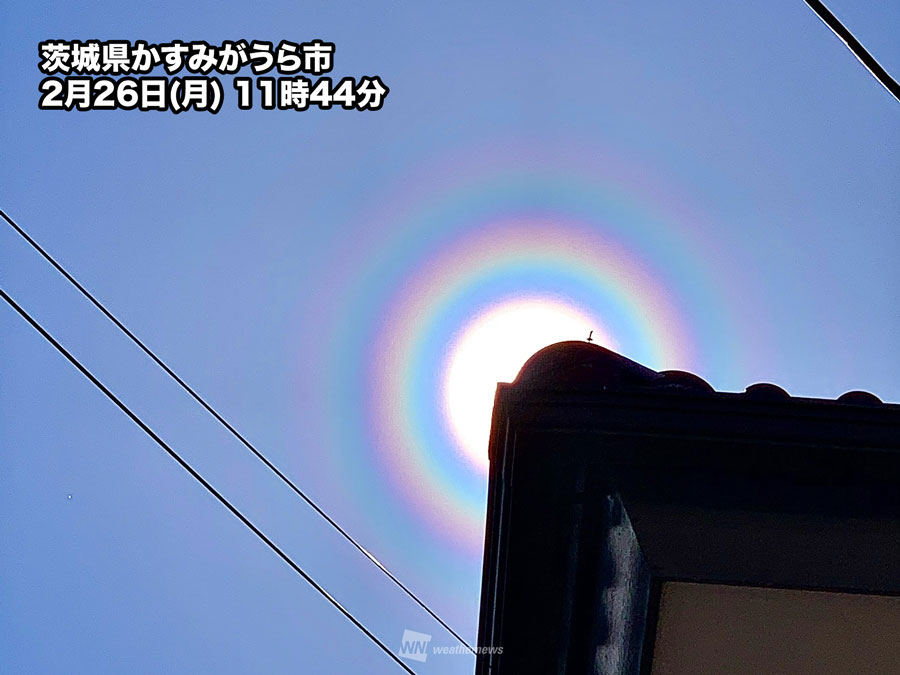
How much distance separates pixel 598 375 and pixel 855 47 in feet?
4.05

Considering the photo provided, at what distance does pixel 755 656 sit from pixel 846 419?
2.52ft

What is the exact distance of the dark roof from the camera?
334 cm

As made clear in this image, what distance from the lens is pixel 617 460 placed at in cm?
331

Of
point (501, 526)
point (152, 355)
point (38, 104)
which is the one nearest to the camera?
point (501, 526)

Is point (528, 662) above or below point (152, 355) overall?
below

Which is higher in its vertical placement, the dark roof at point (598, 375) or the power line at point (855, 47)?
the power line at point (855, 47)

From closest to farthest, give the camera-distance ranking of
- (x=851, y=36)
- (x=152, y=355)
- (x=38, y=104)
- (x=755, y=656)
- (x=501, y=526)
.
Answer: (x=851, y=36)
(x=755, y=656)
(x=501, y=526)
(x=152, y=355)
(x=38, y=104)

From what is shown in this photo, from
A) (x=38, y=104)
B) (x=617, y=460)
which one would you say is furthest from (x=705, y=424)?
(x=38, y=104)

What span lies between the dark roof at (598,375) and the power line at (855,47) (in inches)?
38.3

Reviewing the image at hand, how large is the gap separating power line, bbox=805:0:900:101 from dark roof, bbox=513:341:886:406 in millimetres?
972

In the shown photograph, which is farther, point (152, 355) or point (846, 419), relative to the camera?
point (152, 355)

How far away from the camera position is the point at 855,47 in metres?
2.91

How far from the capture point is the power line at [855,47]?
2.91 m

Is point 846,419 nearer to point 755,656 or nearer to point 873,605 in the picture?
point 873,605
